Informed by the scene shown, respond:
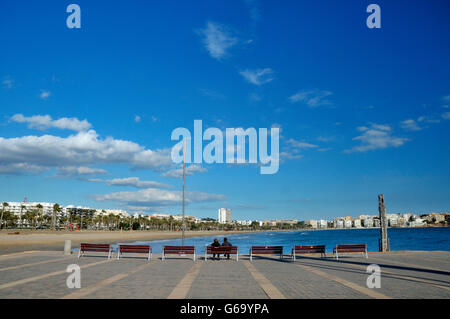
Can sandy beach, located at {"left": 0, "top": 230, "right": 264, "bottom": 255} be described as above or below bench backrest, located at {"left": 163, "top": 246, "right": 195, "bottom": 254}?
below

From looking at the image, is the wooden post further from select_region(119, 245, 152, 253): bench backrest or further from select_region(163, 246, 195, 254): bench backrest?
select_region(119, 245, 152, 253): bench backrest

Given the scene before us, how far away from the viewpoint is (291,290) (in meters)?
9.27

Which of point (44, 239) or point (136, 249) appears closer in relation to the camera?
point (136, 249)

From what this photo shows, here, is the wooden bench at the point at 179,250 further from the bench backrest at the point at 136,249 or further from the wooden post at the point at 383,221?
the wooden post at the point at 383,221

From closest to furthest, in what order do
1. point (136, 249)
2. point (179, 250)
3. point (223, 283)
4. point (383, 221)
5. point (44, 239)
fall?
point (223, 283) < point (179, 250) < point (136, 249) < point (383, 221) < point (44, 239)

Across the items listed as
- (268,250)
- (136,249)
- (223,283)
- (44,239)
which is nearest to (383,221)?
(268,250)

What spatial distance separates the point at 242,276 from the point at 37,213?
150 metres

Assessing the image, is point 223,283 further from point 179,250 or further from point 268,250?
point 268,250

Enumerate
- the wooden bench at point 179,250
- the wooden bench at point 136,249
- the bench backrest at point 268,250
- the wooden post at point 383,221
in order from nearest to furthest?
the wooden bench at point 179,250
the wooden bench at point 136,249
the bench backrest at point 268,250
the wooden post at point 383,221

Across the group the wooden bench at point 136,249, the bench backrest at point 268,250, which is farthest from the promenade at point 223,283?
the bench backrest at point 268,250

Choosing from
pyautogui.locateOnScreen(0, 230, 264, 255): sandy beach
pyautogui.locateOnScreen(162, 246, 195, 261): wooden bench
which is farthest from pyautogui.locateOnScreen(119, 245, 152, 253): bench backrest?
pyautogui.locateOnScreen(0, 230, 264, 255): sandy beach
